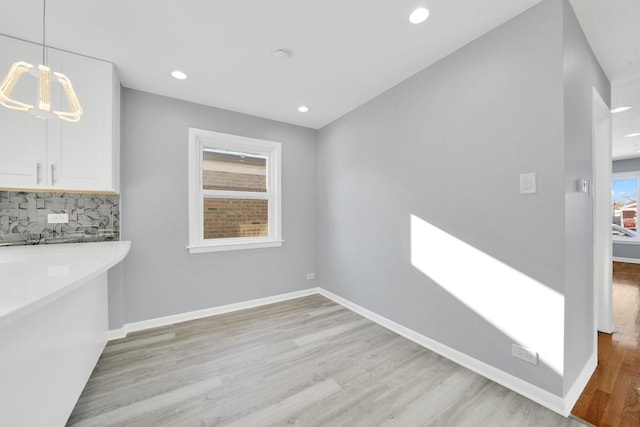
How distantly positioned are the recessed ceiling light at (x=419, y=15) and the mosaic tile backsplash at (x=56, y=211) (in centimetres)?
313

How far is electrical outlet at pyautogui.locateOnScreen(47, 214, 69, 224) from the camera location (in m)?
2.26

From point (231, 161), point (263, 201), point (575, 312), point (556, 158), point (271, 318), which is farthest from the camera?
point (263, 201)

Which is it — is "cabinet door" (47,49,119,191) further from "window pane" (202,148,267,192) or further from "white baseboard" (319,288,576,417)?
"white baseboard" (319,288,576,417)

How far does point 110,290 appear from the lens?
2496 millimetres

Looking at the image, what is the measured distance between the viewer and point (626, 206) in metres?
6.05

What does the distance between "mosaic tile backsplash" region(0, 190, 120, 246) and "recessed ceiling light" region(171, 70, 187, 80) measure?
137 centimetres

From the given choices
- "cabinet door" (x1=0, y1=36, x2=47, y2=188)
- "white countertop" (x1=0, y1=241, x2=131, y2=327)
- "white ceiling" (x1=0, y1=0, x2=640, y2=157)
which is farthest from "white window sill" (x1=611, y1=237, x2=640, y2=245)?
"cabinet door" (x1=0, y1=36, x2=47, y2=188)

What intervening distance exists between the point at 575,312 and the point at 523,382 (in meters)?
0.59

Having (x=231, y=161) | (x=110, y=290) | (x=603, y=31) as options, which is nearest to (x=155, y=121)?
(x=231, y=161)

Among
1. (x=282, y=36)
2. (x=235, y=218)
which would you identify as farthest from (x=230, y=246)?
(x=282, y=36)

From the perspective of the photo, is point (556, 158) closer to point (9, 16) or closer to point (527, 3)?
point (527, 3)

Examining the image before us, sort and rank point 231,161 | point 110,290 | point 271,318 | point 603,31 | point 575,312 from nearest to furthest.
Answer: point 575,312 < point 603,31 < point 110,290 < point 271,318 < point 231,161

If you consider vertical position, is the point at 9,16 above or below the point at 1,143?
above

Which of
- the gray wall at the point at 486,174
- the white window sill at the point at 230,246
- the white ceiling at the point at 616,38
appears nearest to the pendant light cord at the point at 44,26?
the white window sill at the point at 230,246
